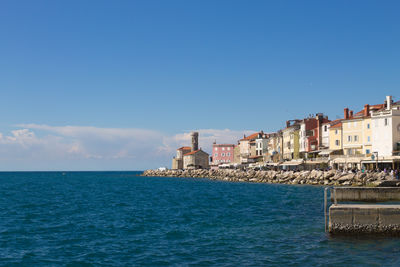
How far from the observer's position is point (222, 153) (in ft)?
525

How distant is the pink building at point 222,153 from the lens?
159375mm

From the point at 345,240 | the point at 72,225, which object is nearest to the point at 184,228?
the point at 72,225

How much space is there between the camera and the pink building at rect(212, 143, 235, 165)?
159375mm

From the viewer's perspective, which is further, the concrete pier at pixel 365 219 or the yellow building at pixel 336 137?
the yellow building at pixel 336 137

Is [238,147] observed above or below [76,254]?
above

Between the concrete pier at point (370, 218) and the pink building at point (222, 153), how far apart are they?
137676mm

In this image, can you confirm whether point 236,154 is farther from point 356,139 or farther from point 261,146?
point 356,139

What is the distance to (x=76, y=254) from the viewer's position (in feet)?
64.1

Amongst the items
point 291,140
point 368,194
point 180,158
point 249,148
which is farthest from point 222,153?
point 368,194

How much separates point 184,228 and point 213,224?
7.85ft

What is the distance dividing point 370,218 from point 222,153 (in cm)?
13893

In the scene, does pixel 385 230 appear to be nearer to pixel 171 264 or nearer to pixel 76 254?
pixel 171 264

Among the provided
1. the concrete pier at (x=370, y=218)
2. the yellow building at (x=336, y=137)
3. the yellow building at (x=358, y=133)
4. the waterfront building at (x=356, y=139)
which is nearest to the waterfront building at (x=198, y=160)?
the yellow building at (x=336, y=137)

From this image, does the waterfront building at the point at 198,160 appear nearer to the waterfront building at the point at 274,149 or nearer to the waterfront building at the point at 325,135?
the waterfront building at the point at 274,149
